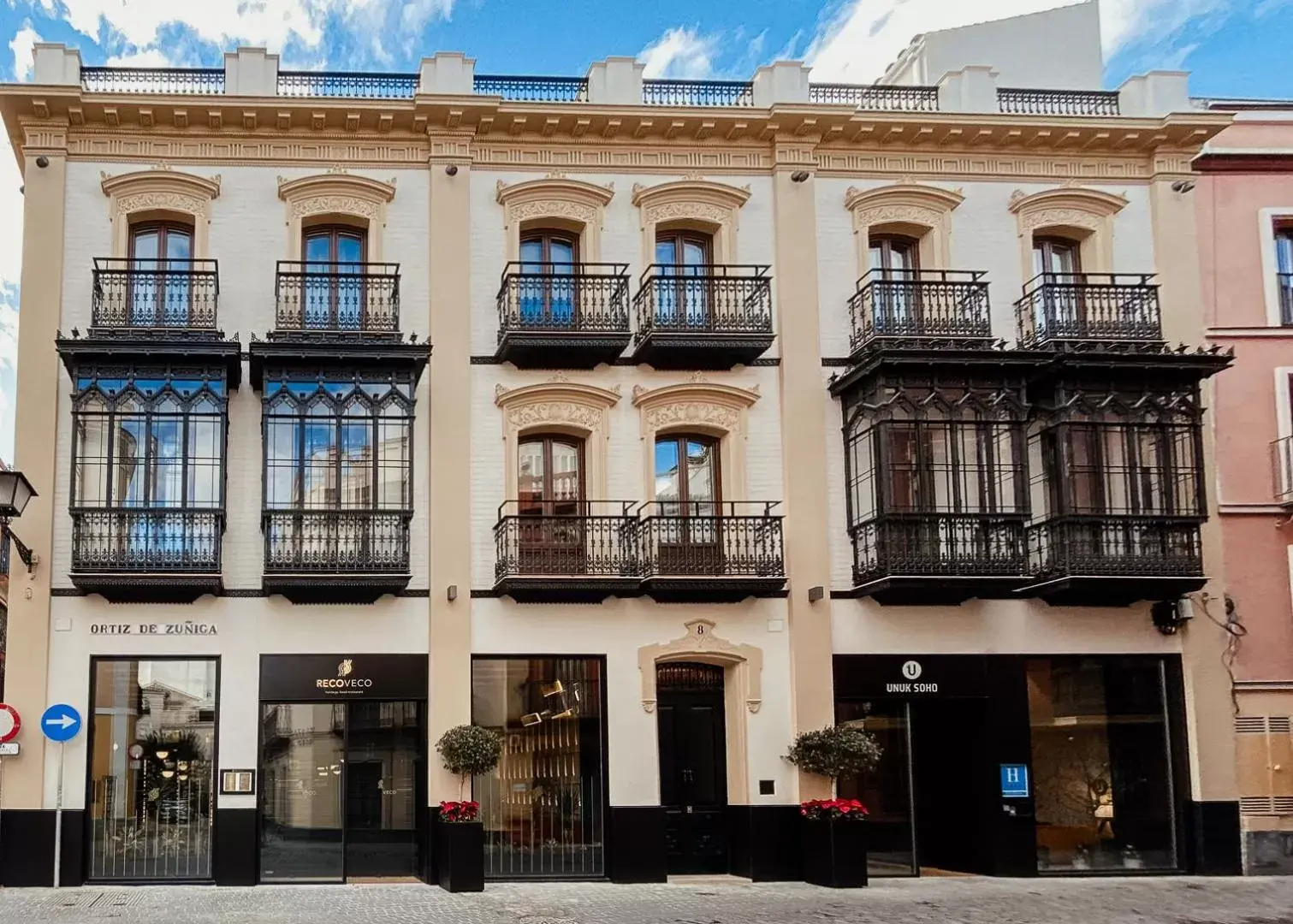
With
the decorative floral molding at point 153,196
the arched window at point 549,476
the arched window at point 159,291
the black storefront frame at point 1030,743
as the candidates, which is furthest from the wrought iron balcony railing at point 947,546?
the decorative floral molding at point 153,196

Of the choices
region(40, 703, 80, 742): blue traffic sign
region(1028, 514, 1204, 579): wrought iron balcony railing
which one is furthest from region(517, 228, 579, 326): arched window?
region(40, 703, 80, 742): blue traffic sign

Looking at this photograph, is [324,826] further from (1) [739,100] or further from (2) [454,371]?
(1) [739,100]

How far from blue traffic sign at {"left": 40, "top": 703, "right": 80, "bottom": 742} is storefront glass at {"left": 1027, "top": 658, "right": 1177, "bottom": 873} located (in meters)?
12.6

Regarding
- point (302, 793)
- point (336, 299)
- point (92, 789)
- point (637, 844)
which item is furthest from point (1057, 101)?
point (92, 789)

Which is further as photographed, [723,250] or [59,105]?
[723,250]

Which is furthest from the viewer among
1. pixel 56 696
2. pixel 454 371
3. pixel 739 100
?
pixel 739 100

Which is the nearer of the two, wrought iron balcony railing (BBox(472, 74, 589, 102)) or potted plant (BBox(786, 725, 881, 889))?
potted plant (BBox(786, 725, 881, 889))

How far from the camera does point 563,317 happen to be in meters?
19.7

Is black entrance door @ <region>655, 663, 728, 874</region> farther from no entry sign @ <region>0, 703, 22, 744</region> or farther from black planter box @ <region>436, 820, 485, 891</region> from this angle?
no entry sign @ <region>0, 703, 22, 744</region>

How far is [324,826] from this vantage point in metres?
18.5

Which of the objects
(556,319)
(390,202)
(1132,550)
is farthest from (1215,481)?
(390,202)

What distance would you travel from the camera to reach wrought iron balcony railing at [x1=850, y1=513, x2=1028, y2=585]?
61.7ft

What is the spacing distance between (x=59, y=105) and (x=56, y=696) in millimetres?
7917

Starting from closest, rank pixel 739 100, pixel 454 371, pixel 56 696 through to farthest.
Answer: pixel 56 696 < pixel 454 371 < pixel 739 100
